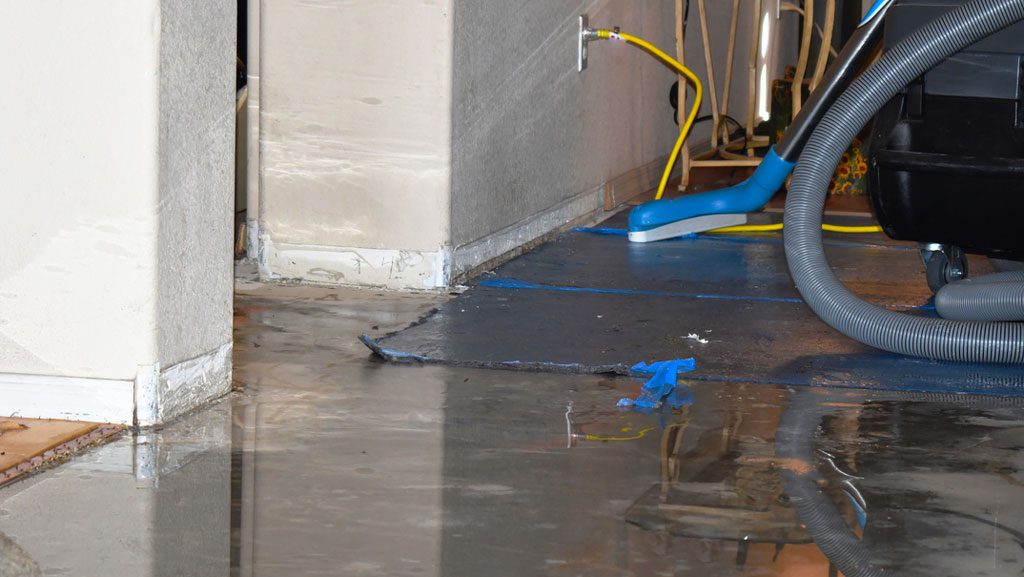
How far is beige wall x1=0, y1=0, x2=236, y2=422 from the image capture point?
2.14 m

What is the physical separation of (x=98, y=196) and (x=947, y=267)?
2.24 m

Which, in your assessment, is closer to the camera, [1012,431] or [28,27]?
[28,27]

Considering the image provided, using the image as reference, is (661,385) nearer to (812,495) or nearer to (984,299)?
(812,495)

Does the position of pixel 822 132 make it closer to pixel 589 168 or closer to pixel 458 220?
pixel 458 220

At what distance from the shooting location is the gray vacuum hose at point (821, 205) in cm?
270

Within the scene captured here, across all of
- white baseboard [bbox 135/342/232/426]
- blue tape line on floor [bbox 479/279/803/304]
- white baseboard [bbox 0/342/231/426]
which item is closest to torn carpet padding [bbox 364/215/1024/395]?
blue tape line on floor [bbox 479/279/803/304]

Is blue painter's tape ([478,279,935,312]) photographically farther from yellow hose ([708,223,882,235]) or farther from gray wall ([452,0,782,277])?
yellow hose ([708,223,882,235])

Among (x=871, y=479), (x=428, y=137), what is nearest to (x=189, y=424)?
(x=871, y=479)

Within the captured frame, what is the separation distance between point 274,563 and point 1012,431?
1408 millimetres

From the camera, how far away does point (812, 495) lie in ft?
6.40

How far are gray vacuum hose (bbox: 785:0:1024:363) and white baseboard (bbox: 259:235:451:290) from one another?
1.05m

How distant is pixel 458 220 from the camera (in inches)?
145

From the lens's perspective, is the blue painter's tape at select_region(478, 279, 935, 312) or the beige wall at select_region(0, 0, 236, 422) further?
the blue painter's tape at select_region(478, 279, 935, 312)

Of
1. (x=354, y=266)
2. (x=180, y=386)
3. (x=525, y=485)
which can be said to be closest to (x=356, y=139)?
(x=354, y=266)
